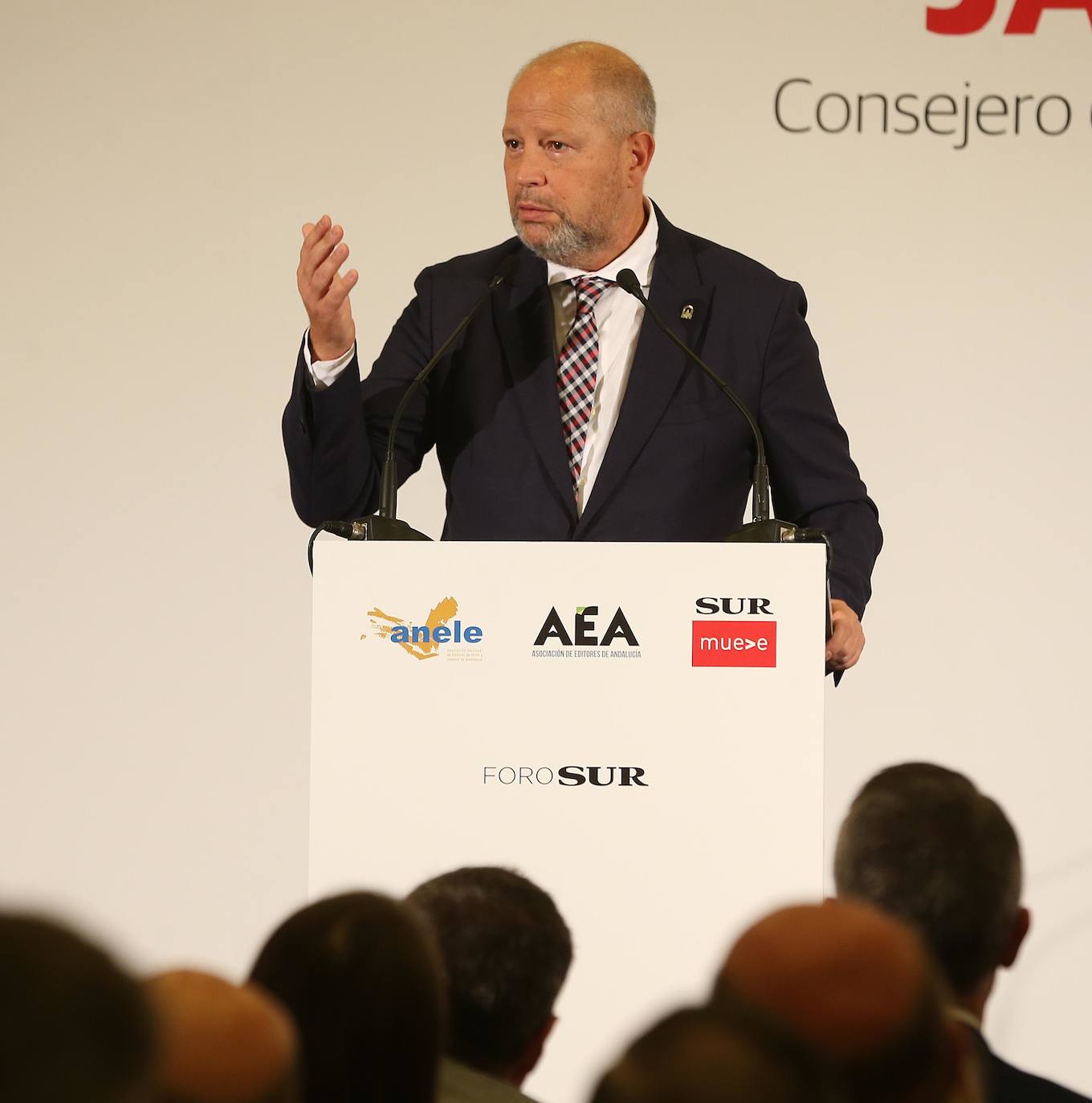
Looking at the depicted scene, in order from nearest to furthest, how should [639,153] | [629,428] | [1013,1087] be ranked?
[1013,1087], [629,428], [639,153]

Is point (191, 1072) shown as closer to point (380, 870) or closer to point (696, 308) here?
point (380, 870)

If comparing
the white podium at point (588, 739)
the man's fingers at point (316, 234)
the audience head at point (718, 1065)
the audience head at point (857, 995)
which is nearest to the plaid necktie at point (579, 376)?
the man's fingers at point (316, 234)

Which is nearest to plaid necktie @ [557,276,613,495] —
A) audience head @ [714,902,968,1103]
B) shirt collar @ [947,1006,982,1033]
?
shirt collar @ [947,1006,982,1033]

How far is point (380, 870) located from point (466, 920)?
0.61m

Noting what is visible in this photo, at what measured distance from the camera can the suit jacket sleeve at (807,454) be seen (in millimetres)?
2838

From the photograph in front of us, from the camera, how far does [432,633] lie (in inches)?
89.0

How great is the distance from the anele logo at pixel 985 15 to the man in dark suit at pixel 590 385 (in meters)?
1.55

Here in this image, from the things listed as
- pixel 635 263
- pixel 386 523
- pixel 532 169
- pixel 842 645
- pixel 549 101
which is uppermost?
pixel 549 101

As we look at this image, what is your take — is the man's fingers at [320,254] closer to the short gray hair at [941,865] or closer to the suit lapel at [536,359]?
the suit lapel at [536,359]

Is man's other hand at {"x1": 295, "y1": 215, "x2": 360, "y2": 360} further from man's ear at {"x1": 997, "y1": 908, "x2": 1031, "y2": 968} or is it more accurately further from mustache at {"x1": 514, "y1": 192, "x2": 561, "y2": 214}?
man's ear at {"x1": 997, "y1": 908, "x2": 1031, "y2": 968}

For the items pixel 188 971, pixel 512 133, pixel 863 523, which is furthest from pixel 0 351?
pixel 188 971

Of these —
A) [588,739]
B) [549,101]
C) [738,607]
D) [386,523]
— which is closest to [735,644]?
[738,607]

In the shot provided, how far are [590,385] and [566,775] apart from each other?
819mm

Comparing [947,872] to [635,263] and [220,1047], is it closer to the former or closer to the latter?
[220,1047]
